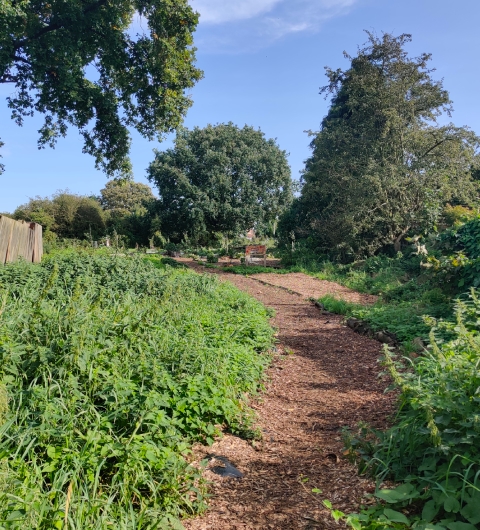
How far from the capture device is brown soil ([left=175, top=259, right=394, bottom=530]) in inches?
103

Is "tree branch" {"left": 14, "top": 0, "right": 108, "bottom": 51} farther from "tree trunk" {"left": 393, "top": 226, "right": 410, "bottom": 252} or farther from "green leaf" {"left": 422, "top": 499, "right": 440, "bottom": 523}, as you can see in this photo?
"green leaf" {"left": 422, "top": 499, "right": 440, "bottom": 523}

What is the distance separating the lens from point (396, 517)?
2072 millimetres

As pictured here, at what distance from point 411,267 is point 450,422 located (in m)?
12.2

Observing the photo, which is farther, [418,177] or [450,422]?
[418,177]

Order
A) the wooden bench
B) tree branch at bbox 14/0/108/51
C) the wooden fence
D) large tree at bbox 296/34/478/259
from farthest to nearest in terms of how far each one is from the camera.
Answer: the wooden bench < large tree at bbox 296/34/478/259 < tree branch at bbox 14/0/108/51 < the wooden fence

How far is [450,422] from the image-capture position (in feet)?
8.27

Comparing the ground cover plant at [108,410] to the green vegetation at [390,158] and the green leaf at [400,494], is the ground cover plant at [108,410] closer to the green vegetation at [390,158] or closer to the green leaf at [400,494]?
the green leaf at [400,494]

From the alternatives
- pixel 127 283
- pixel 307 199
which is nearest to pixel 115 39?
pixel 127 283

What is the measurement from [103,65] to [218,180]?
1208 cm

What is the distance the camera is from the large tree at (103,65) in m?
12.0

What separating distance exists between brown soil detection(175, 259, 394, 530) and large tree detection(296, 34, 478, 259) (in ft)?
33.6

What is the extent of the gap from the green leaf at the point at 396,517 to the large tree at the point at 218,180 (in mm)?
22986

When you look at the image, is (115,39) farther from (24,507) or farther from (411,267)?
(24,507)

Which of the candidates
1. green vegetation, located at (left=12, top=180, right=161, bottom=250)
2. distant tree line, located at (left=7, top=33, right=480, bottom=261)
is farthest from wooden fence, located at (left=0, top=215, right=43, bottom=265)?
green vegetation, located at (left=12, top=180, right=161, bottom=250)
